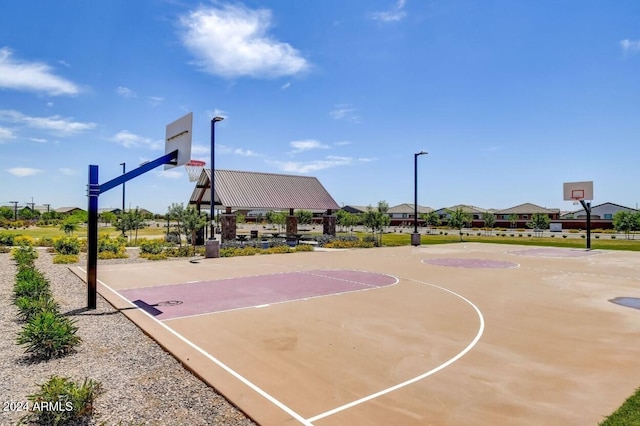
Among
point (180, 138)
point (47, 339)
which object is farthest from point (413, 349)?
point (180, 138)

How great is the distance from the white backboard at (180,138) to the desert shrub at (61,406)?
8.82 metres

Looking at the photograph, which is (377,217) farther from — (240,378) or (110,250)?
(240,378)

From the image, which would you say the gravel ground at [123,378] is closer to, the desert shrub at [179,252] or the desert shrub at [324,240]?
the desert shrub at [179,252]

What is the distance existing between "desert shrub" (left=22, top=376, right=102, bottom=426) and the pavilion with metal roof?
27.1 meters

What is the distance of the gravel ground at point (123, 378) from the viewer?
5.43 metres

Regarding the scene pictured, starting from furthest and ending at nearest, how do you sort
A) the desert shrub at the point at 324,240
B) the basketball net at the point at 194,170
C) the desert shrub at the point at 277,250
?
the desert shrub at the point at 324,240 < the desert shrub at the point at 277,250 < the basketball net at the point at 194,170

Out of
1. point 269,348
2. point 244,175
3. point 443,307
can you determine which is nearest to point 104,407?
point 269,348

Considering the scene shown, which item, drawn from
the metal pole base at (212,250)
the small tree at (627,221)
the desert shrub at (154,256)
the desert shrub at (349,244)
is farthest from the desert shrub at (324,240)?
the small tree at (627,221)

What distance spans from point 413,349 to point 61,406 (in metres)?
6.09

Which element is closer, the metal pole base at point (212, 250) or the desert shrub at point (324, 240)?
the metal pole base at point (212, 250)

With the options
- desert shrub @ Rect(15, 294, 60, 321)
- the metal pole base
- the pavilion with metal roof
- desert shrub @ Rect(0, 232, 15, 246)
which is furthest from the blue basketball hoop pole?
desert shrub @ Rect(0, 232, 15, 246)

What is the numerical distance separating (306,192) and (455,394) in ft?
115

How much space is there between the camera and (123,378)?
664cm

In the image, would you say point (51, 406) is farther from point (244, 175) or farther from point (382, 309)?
point (244, 175)
